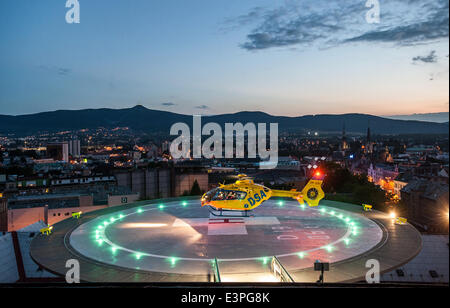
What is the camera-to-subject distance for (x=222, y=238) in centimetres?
862

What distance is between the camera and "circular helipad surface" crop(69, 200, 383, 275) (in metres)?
6.87

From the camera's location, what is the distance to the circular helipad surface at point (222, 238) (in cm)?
687

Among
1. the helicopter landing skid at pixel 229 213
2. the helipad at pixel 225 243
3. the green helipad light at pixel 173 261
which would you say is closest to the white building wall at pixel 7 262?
the helipad at pixel 225 243

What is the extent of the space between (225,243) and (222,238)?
17.5 inches

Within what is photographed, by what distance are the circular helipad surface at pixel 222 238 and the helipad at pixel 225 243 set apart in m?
0.02

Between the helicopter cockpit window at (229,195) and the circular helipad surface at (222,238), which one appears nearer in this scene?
the circular helipad surface at (222,238)

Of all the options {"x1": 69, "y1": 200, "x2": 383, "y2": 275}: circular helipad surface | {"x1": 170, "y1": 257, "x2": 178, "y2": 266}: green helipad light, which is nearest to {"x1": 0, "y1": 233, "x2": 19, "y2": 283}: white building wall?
{"x1": 69, "y1": 200, "x2": 383, "y2": 275}: circular helipad surface

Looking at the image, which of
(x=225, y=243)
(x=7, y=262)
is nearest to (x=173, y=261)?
(x=225, y=243)

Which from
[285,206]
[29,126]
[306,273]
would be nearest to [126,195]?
[29,126]

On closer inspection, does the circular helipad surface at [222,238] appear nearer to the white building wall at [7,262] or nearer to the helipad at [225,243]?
the helipad at [225,243]

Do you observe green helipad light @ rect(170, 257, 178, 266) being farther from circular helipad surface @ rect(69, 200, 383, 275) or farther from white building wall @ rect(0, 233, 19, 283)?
white building wall @ rect(0, 233, 19, 283)

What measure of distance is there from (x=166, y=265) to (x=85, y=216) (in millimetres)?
5660
